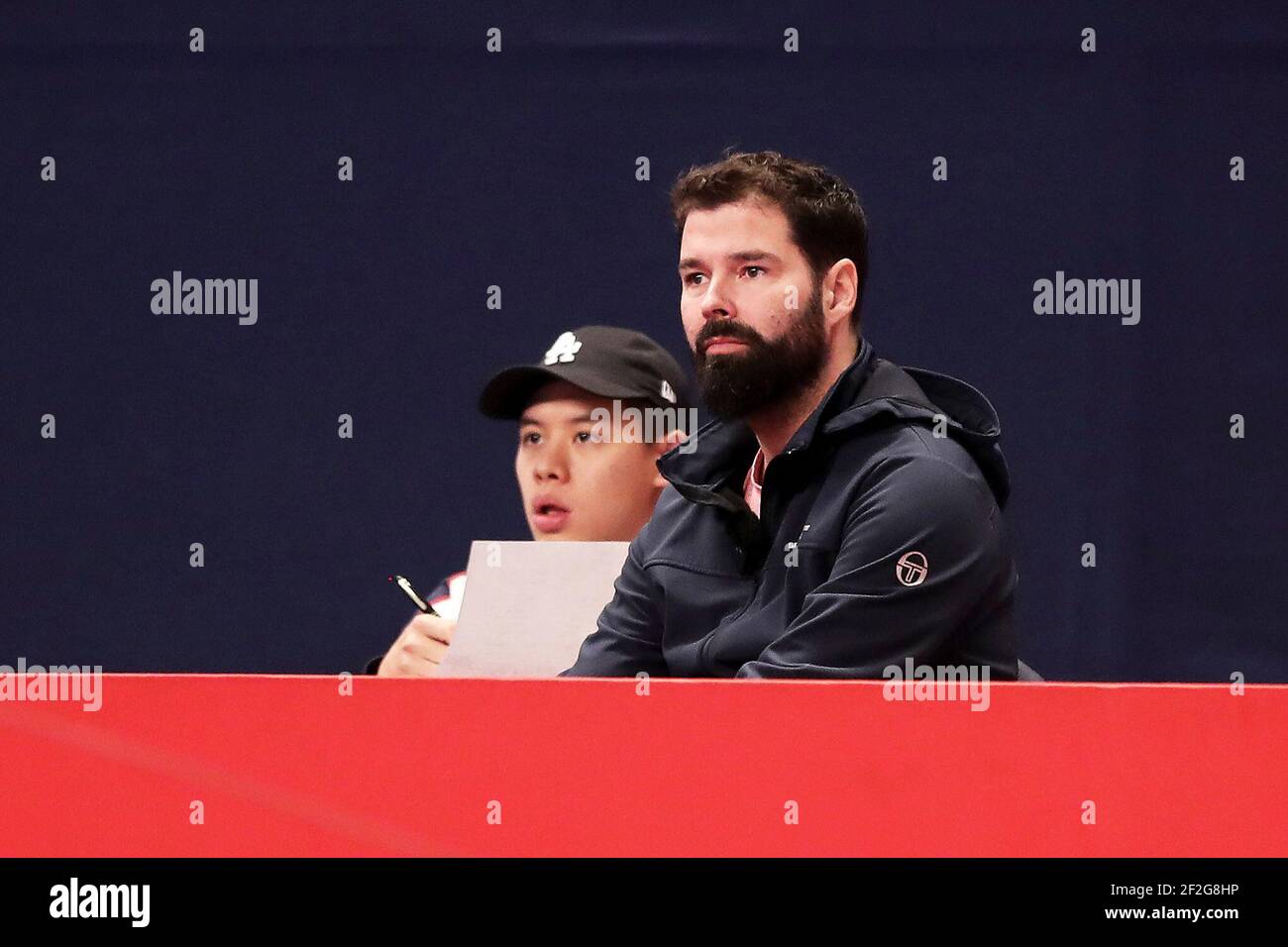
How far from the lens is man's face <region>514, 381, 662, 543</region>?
1.86 m

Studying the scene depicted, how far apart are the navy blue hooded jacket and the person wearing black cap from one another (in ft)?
1.51

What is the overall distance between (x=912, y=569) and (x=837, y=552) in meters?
0.08

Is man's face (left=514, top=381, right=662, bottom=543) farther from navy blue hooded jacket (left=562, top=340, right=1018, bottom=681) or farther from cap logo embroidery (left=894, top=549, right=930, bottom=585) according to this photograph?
cap logo embroidery (left=894, top=549, right=930, bottom=585)

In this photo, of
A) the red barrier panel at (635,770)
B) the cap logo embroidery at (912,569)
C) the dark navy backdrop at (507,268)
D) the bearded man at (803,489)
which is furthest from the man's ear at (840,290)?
the dark navy backdrop at (507,268)

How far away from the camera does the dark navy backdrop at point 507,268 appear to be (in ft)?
8.37

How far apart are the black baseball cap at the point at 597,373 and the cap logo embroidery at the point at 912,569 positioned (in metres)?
0.72

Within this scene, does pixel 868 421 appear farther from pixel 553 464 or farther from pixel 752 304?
pixel 553 464

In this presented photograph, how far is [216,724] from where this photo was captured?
80 centimetres

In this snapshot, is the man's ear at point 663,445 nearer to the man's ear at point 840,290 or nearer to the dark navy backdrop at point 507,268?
the man's ear at point 840,290

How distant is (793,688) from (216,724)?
1.02 ft

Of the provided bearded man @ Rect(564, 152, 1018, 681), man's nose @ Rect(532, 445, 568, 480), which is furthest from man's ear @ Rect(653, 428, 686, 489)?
bearded man @ Rect(564, 152, 1018, 681)

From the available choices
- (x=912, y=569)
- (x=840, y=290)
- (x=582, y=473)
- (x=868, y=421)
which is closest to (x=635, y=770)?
(x=912, y=569)
